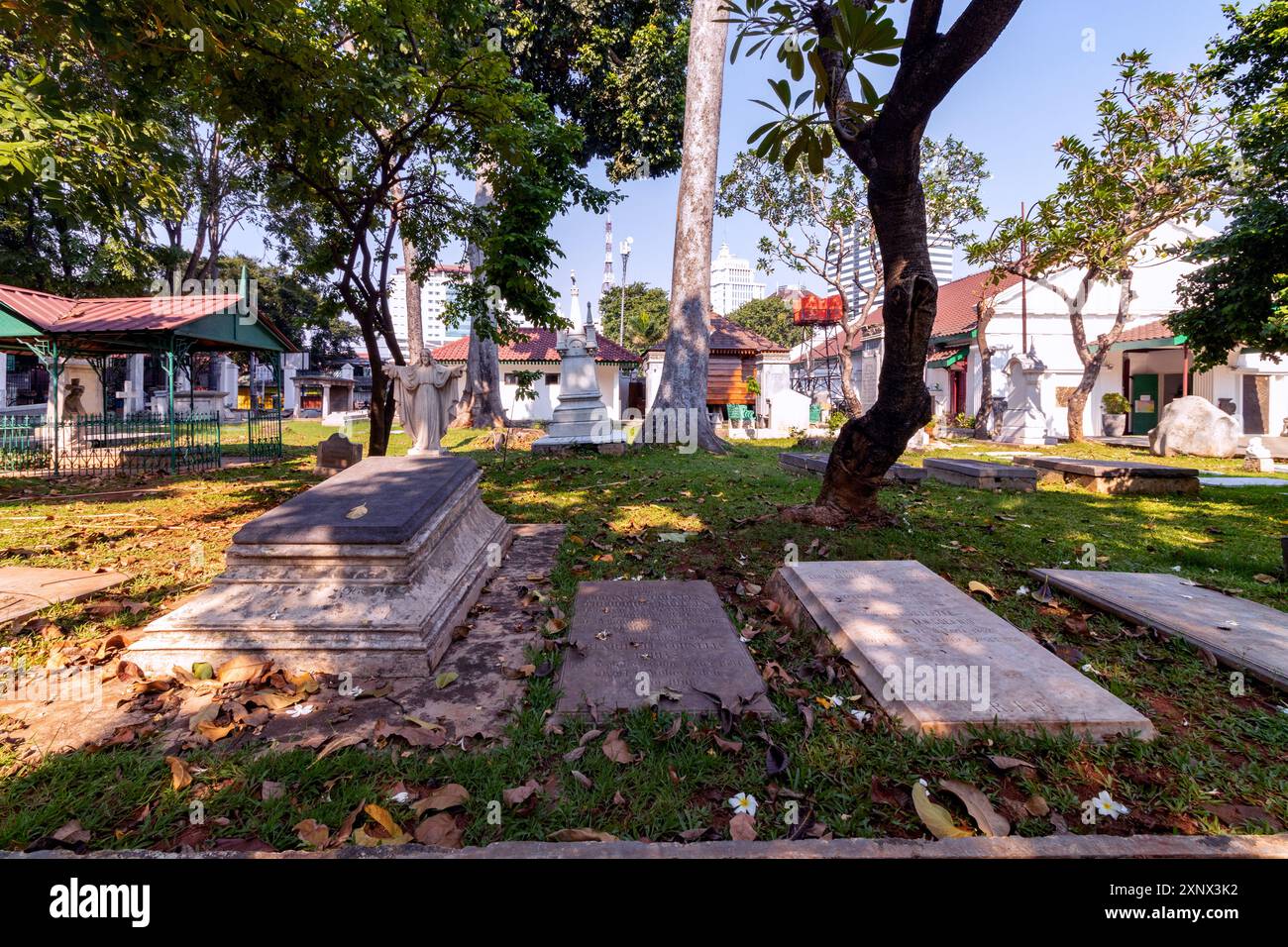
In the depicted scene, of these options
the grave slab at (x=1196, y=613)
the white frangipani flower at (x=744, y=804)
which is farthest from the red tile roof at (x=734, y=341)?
the white frangipani flower at (x=744, y=804)

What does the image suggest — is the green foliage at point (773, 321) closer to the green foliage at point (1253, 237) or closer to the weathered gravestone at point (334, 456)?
the green foliage at point (1253, 237)

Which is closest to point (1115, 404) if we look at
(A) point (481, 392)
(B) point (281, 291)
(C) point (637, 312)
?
(A) point (481, 392)

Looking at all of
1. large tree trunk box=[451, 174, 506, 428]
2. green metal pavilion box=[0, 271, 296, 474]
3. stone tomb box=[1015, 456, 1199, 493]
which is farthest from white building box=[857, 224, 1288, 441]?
green metal pavilion box=[0, 271, 296, 474]

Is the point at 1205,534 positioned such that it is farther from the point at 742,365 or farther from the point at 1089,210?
the point at 742,365

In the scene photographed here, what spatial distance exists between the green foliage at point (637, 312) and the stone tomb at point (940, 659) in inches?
1641

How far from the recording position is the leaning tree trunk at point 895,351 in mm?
4906

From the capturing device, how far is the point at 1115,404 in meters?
21.4

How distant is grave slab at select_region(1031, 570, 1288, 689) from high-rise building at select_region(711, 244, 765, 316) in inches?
5410

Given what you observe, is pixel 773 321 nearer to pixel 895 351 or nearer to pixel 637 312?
pixel 637 312

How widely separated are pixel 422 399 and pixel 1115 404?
2281cm

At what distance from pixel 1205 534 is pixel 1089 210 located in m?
11.8

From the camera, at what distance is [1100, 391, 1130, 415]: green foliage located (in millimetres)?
21364
